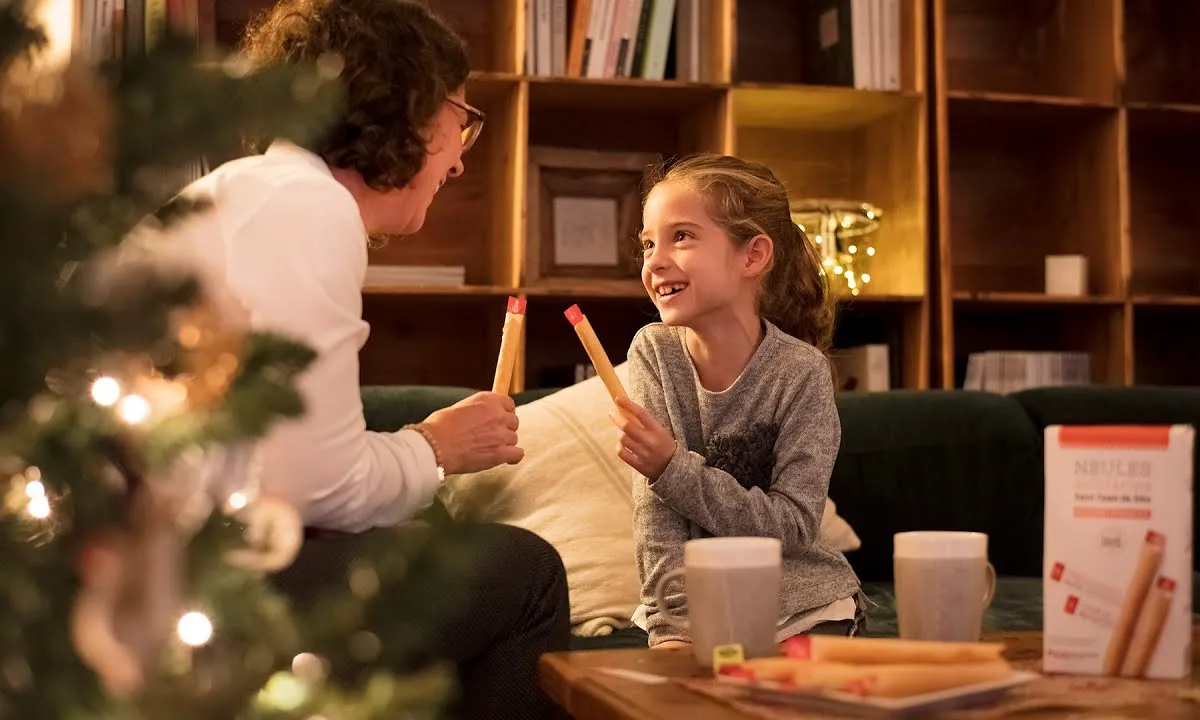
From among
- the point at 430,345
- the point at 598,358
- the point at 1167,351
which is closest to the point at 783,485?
the point at 598,358

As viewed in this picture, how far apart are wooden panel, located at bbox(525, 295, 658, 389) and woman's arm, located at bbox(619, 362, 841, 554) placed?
5.04 feet

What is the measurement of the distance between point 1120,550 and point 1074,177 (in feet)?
9.17

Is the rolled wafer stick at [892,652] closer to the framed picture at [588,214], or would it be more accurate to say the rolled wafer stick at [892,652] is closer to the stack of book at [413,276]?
the stack of book at [413,276]

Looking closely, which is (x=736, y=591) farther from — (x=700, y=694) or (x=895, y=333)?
(x=895, y=333)

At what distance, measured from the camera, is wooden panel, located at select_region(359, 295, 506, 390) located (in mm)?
3312

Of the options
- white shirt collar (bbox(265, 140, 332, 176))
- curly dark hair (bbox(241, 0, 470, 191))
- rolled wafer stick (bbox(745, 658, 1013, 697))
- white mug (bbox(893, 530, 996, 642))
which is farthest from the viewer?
curly dark hair (bbox(241, 0, 470, 191))

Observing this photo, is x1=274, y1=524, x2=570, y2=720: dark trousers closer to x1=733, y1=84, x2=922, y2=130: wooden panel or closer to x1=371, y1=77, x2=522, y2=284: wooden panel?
x1=371, y1=77, x2=522, y2=284: wooden panel

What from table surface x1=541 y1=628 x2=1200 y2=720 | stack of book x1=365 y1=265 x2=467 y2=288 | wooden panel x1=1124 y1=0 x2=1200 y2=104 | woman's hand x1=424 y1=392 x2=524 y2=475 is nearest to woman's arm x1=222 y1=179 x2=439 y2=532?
woman's hand x1=424 y1=392 x2=524 y2=475

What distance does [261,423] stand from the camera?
500 millimetres

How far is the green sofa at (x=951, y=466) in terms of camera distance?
2506mm

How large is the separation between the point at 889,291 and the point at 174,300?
307 centimetres

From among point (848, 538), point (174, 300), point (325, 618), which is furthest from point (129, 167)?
point (848, 538)

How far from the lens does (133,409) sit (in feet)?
1.76

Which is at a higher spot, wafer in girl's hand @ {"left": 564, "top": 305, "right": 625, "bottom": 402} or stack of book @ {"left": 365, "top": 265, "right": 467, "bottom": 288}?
stack of book @ {"left": 365, "top": 265, "right": 467, "bottom": 288}
